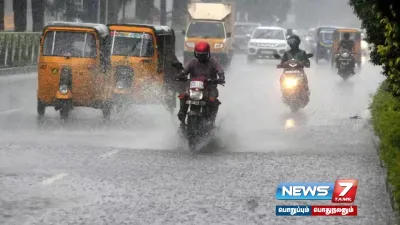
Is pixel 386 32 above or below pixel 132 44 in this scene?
above

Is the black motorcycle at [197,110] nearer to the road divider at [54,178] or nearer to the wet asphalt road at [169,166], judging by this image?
the wet asphalt road at [169,166]

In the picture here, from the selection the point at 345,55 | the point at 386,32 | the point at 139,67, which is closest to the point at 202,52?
the point at 386,32

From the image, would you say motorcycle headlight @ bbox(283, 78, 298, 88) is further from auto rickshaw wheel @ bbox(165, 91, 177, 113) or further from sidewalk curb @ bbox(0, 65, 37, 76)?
sidewalk curb @ bbox(0, 65, 37, 76)

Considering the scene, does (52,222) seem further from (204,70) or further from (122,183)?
(204,70)

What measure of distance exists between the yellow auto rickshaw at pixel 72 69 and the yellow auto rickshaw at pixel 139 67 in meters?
0.82

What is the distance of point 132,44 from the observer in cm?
2345

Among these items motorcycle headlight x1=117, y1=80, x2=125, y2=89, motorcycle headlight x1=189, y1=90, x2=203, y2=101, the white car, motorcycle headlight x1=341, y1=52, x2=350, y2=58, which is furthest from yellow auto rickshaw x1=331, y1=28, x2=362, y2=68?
motorcycle headlight x1=189, y1=90, x2=203, y2=101

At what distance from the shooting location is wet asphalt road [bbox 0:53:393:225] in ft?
35.1

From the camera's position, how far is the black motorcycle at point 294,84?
2459 cm

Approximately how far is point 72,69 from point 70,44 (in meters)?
0.61

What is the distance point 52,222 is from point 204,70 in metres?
7.38

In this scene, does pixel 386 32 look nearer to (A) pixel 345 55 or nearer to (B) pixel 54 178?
(B) pixel 54 178

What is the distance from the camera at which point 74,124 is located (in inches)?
804

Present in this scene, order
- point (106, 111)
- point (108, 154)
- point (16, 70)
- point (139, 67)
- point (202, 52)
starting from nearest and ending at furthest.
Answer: point (108, 154) → point (202, 52) → point (106, 111) → point (139, 67) → point (16, 70)
